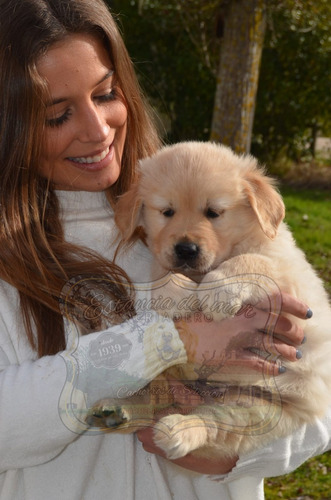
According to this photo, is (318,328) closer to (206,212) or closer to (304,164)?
(206,212)

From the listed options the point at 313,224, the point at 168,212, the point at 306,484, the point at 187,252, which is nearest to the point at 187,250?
the point at 187,252

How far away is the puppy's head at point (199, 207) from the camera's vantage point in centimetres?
232

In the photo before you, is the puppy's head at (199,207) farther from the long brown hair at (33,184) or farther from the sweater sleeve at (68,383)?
the sweater sleeve at (68,383)

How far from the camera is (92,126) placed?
2.29m

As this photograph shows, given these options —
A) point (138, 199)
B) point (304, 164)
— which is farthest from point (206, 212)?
point (304, 164)

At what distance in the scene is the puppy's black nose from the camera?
225 centimetres

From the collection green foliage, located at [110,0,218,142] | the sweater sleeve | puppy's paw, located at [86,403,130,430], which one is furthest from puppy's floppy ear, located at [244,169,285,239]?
green foliage, located at [110,0,218,142]

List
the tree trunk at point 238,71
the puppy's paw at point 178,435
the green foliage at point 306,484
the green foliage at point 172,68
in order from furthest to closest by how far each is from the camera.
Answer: the green foliage at point 172,68, the tree trunk at point 238,71, the green foliage at point 306,484, the puppy's paw at point 178,435

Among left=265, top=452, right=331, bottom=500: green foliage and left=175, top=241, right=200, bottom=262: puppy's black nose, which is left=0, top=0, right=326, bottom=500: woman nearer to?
left=175, top=241, right=200, bottom=262: puppy's black nose

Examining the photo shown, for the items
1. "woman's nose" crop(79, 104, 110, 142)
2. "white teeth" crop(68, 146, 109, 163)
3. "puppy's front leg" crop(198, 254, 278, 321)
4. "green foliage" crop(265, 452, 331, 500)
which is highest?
"woman's nose" crop(79, 104, 110, 142)

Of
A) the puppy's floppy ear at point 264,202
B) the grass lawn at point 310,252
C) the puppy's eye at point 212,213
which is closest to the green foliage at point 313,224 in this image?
the grass lawn at point 310,252

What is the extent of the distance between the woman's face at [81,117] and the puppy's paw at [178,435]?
3.20 feet

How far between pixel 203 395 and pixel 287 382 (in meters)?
0.33

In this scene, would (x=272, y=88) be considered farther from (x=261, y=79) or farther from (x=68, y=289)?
(x=68, y=289)
